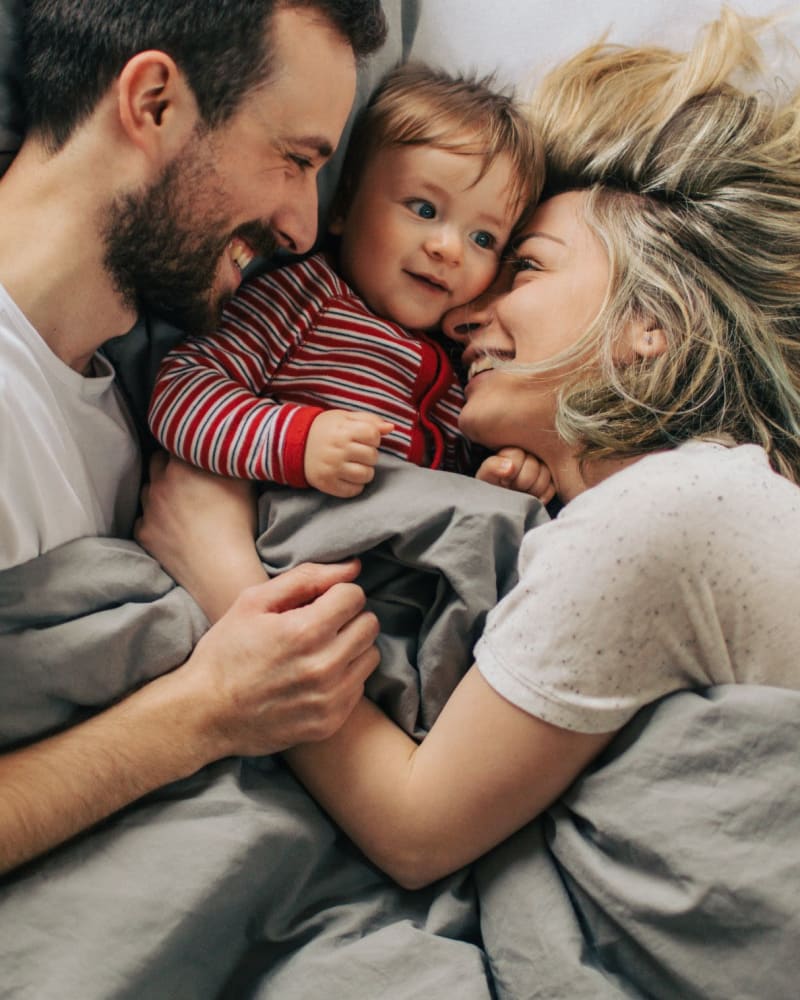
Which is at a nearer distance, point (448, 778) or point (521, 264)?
point (448, 778)

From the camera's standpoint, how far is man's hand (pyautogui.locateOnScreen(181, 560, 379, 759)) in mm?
966

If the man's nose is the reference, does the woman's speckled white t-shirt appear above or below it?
below

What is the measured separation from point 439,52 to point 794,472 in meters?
0.92

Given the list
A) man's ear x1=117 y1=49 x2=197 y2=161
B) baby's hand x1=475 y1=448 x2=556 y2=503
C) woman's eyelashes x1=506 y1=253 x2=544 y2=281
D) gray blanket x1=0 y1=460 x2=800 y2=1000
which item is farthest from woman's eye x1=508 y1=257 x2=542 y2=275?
man's ear x1=117 y1=49 x2=197 y2=161

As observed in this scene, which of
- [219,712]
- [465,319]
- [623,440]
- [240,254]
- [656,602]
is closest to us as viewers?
[656,602]

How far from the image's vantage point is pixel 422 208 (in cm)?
125

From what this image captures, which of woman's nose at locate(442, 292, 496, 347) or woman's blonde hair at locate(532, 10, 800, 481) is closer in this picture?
woman's blonde hair at locate(532, 10, 800, 481)

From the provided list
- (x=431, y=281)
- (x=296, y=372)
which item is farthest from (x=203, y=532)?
(x=431, y=281)

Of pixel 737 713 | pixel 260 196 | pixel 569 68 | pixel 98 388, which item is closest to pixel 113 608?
pixel 98 388

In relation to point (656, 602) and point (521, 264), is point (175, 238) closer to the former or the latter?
point (521, 264)

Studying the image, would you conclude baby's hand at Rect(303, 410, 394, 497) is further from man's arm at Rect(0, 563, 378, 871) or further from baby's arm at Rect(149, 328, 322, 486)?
man's arm at Rect(0, 563, 378, 871)

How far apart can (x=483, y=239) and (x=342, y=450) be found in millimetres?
447

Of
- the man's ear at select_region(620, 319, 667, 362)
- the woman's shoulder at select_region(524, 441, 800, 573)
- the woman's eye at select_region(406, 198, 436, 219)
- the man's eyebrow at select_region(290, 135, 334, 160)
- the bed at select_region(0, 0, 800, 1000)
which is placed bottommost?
the bed at select_region(0, 0, 800, 1000)

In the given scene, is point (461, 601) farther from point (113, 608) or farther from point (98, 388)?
point (98, 388)
